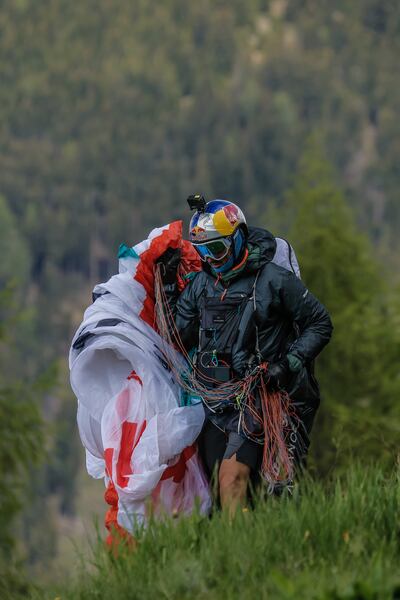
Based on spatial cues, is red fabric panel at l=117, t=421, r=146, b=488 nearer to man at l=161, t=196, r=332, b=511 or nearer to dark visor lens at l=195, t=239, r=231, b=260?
man at l=161, t=196, r=332, b=511

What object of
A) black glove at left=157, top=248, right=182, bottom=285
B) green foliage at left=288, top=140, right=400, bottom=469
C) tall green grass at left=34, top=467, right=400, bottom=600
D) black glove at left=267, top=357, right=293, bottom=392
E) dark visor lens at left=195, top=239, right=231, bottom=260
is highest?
green foliage at left=288, top=140, right=400, bottom=469

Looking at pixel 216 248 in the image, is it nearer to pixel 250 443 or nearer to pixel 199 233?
→ pixel 199 233

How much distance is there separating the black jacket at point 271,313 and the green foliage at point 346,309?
2192 cm

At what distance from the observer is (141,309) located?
7.57 meters

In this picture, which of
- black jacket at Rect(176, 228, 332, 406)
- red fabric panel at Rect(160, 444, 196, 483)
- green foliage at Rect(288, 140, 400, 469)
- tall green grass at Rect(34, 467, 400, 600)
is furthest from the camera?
green foliage at Rect(288, 140, 400, 469)

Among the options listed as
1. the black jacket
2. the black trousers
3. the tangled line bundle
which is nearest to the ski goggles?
the black jacket

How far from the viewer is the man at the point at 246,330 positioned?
6.98 m

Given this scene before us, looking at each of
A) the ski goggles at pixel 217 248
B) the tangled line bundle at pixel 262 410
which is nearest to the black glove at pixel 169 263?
the ski goggles at pixel 217 248

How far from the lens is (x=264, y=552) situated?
188 inches

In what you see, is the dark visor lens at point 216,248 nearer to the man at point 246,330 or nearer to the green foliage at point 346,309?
the man at point 246,330

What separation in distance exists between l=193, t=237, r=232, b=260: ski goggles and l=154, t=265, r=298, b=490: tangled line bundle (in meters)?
0.60

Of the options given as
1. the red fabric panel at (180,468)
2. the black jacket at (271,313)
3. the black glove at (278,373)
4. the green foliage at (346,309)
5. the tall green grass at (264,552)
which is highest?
the green foliage at (346,309)

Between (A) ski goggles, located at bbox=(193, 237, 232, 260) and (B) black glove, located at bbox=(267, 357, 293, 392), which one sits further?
(A) ski goggles, located at bbox=(193, 237, 232, 260)

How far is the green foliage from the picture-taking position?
32.5 meters
